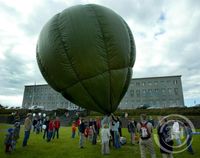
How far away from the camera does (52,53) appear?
4.64m

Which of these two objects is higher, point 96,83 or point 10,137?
point 96,83

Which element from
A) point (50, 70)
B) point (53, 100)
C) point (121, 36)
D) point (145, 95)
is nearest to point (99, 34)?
point (121, 36)

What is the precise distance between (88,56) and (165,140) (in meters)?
5.10

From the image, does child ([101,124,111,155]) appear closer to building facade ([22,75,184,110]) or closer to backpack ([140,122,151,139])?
backpack ([140,122,151,139])

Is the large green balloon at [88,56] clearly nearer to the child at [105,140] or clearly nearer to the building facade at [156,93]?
the child at [105,140]

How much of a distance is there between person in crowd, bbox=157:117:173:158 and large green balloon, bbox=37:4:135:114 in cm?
352

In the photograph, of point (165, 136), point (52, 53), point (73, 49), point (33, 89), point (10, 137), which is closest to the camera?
point (73, 49)

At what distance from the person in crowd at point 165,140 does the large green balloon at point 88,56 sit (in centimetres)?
352

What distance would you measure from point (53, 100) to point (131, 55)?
80.9 m

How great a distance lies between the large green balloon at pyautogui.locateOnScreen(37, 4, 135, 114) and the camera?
14.2ft

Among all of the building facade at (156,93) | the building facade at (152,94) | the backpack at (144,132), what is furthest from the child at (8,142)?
the building facade at (156,93)

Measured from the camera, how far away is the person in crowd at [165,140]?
7062 millimetres

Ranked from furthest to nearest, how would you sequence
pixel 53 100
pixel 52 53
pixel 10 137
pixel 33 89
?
pixel 33 89, pixel 53 100, pixel 10 137, pixel 52 53

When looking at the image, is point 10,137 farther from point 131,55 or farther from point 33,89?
point 33,89
